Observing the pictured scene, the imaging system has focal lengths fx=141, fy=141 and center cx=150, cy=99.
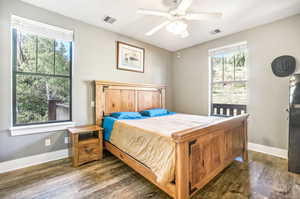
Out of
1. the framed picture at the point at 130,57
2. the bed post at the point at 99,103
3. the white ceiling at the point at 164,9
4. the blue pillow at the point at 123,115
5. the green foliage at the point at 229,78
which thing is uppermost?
the white ceiling at the point at 164,9

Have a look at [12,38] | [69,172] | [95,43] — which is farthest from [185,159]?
[12,38]

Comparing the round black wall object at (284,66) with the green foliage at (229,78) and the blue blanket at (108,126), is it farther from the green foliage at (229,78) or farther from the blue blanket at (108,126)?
the blue blanket at (108,126)

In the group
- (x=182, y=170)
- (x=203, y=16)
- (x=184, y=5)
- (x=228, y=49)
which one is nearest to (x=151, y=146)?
(x=182, y=170)

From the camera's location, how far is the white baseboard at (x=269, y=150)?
9.05 feet

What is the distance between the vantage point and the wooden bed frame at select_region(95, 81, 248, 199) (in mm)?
1448

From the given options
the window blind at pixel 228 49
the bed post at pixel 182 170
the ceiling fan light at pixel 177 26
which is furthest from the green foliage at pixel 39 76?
the window blind at pixel 228 49

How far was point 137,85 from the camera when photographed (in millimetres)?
3656

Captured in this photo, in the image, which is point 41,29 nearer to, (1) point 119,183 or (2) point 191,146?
(1) point 119,183

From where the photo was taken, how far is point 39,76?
2.56m

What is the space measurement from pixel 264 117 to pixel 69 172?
12.7 feet

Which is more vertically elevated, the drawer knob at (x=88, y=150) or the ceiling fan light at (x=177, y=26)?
the ceiling fan light at (x=177, y=26)

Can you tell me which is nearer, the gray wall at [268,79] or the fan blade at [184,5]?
the fan blade at [184,5]

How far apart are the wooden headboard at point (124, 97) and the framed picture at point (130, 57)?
1.68 ft

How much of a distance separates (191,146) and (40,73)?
2.82 m
